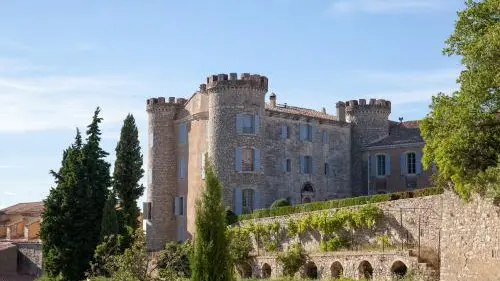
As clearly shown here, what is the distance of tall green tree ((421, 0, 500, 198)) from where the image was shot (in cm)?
2559

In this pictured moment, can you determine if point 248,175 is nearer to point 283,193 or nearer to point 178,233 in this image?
point 283,193

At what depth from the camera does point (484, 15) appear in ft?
87.7

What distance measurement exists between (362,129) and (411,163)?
16.5 feet

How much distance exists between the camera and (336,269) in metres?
39.0

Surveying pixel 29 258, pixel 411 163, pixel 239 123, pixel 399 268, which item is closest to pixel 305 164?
pixel 239 123

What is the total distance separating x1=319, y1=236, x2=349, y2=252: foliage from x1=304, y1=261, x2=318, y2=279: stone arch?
3.39ft

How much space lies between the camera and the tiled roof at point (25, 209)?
84375mm

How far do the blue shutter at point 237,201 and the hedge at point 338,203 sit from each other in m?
2.07

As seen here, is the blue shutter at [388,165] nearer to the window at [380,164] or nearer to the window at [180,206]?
the window at [380,164]

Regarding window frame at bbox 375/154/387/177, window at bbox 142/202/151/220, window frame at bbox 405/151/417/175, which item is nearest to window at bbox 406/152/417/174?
window frame at bbox 405/151/417/175

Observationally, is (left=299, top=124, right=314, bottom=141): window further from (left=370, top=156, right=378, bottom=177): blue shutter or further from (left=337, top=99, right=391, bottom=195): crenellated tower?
(left=370, top=156, right=378, bottom=177): blue shutter

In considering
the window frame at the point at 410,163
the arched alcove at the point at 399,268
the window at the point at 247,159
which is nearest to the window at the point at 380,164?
the window frame at the point at 410,163

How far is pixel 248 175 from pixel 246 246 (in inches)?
320

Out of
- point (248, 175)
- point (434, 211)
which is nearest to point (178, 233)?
point (248, 175)
